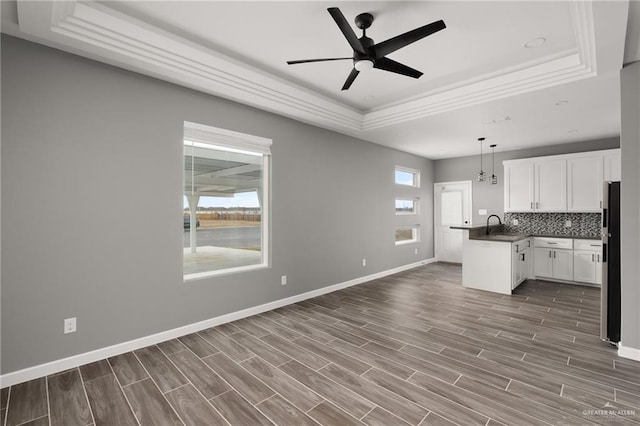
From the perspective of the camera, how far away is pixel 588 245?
5375 mm

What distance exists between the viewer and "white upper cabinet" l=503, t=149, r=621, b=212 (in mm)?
5438

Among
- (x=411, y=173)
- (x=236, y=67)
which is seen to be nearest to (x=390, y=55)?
(x=236, y=67)

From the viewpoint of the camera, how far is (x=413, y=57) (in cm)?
321

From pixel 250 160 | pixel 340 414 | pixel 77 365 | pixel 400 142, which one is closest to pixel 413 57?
pixel 250 160

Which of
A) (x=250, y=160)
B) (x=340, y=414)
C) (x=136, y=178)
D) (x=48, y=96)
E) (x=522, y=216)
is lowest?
(x=340, y=414)

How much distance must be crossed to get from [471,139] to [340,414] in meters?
5.38

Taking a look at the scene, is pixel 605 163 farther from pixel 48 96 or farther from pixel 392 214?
pixel 48 96

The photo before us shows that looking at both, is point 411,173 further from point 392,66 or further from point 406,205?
point 392,66

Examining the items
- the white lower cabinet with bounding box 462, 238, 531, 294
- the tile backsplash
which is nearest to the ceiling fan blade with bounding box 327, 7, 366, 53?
the white lower cabinet with bounding box 462, 238, 531, 294

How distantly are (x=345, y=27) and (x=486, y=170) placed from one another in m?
6.22

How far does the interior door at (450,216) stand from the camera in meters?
7.50

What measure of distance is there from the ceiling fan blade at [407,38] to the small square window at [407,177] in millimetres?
4532

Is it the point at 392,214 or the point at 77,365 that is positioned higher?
the point at 392,214

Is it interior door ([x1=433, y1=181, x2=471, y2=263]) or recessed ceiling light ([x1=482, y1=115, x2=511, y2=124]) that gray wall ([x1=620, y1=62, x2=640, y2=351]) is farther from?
interior door ([x1=433, y1=181, x2=471, y2=263])
